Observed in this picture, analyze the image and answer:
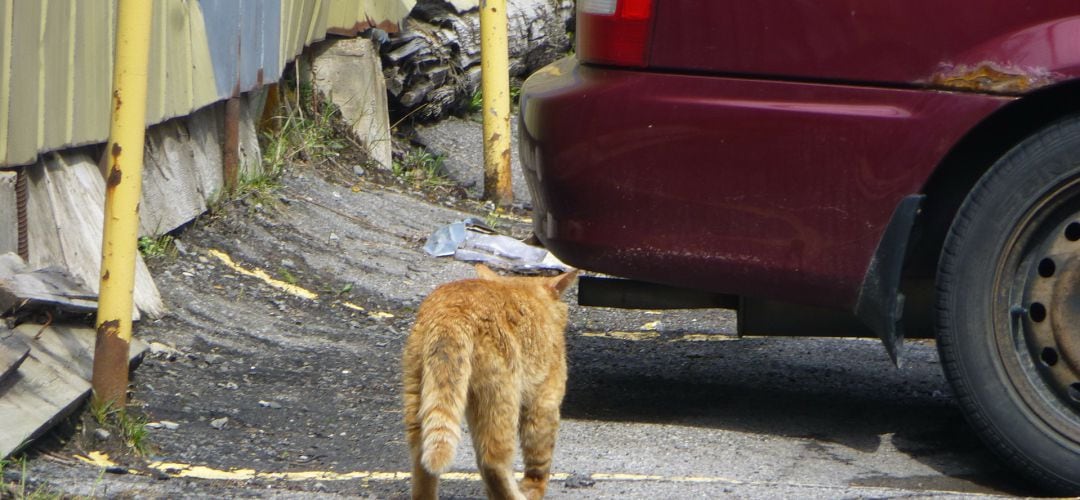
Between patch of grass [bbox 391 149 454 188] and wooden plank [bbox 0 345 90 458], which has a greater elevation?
wooden plank [bbox 0 345 90 458]

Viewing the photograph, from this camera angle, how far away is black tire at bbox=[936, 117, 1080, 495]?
3936 millimetres

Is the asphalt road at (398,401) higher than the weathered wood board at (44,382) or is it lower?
lower

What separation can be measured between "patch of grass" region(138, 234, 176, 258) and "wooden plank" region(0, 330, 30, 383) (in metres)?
1.89

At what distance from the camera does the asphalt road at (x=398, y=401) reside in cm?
402

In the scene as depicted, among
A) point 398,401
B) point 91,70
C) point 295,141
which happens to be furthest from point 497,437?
point 295,141

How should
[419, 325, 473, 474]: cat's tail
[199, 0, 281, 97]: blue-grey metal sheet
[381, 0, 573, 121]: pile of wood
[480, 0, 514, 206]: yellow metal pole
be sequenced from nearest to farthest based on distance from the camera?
[419, 325, 473, 474]: cat's tail → [199, 0, 281, 97]: blue-grey metal sheet → [480, 0, 514, 206]: yellow metal pole → [381, 0, 573, 121]: pile of wood

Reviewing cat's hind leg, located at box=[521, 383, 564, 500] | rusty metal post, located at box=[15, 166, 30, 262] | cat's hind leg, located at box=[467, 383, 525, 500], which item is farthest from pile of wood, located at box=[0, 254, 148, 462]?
cat's hind leg, located at box=[521, 383, 564, 500]

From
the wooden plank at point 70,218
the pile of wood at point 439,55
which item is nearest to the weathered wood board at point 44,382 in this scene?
the wooden plank at point 70,218

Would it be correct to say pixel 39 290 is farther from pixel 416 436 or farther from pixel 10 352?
pixel 416 436

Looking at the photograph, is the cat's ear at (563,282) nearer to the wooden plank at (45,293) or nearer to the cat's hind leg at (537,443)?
the cat's hind leg at (537,443)

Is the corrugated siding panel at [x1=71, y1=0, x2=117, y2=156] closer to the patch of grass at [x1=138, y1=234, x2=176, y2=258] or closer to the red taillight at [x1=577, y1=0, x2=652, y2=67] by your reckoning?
the patch of grass at [x1=138, y1=234, x2=176, y2=258]

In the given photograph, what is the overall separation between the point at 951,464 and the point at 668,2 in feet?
5.70

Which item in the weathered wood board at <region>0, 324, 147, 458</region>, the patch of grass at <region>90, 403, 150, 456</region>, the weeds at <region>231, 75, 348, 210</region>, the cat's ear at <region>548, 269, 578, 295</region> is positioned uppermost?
the cat's ear at <region>548, 269, 578, 295</region>

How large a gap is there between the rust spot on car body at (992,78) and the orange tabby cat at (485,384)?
1.34m
